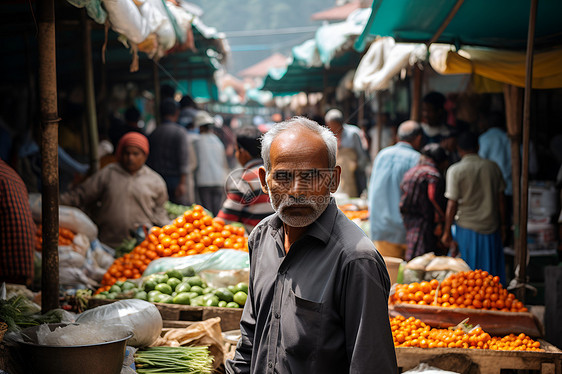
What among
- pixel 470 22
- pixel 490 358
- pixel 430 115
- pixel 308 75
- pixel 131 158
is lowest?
pixel 490 358

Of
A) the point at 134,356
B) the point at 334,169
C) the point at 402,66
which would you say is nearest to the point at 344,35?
the point at 402,66

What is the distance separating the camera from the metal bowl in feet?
8.52

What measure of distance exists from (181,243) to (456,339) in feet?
8.36

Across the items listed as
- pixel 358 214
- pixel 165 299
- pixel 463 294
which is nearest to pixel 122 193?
pixel 165 299

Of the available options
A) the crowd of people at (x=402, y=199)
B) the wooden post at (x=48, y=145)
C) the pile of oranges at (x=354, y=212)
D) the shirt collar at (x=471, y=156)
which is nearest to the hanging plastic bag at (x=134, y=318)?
the wooden post at (x=48, y=145)

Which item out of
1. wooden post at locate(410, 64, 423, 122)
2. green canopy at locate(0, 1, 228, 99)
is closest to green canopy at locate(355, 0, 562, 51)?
wooden post at locate(410, 64, 423, 122)

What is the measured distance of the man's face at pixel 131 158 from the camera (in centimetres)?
669

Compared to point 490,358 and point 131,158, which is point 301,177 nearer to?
point 490,358

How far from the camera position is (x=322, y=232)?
2150 millimetres

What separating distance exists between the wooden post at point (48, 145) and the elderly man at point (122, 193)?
2.95 metres

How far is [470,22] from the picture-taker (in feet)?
20.2

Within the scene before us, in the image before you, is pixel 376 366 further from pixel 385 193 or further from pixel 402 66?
pixel 402 66

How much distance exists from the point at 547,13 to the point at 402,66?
95.3 inches

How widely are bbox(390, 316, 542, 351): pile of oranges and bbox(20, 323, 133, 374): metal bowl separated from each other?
2.00 meters
